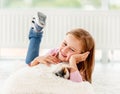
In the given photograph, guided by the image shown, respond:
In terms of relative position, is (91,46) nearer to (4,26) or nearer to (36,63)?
(36,63)

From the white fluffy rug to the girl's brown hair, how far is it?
263 millimetres

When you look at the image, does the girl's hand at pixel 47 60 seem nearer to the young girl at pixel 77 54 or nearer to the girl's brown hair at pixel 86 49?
the young girl at pixel 77 54

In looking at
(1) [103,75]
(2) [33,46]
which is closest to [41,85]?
(2) [33,46]

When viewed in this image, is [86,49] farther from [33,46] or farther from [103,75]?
[103,75]

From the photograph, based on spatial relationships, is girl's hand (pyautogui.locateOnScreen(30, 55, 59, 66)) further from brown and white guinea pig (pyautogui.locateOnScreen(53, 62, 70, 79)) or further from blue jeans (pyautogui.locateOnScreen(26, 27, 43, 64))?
blue jeans (pyautogui.locateOnScreen(26, 27, 43, 64))

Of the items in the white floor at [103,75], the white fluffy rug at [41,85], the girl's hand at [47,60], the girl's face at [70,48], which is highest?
the girl's face at [70,48]

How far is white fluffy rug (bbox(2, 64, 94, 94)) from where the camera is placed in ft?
4.76

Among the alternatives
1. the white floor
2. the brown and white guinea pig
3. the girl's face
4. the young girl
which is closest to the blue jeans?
the white floor

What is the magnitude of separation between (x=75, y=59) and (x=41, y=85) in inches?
12.7

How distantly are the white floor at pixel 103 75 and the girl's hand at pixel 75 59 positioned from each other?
0.45 metres

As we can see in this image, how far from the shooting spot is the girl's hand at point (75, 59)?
1684 millimetres

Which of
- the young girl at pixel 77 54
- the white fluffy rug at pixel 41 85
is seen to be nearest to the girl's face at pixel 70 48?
the young girl at pixel 77 54

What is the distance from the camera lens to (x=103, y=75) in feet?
10.5

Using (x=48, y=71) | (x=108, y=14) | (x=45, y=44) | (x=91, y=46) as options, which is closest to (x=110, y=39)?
(x=108, y=14)
